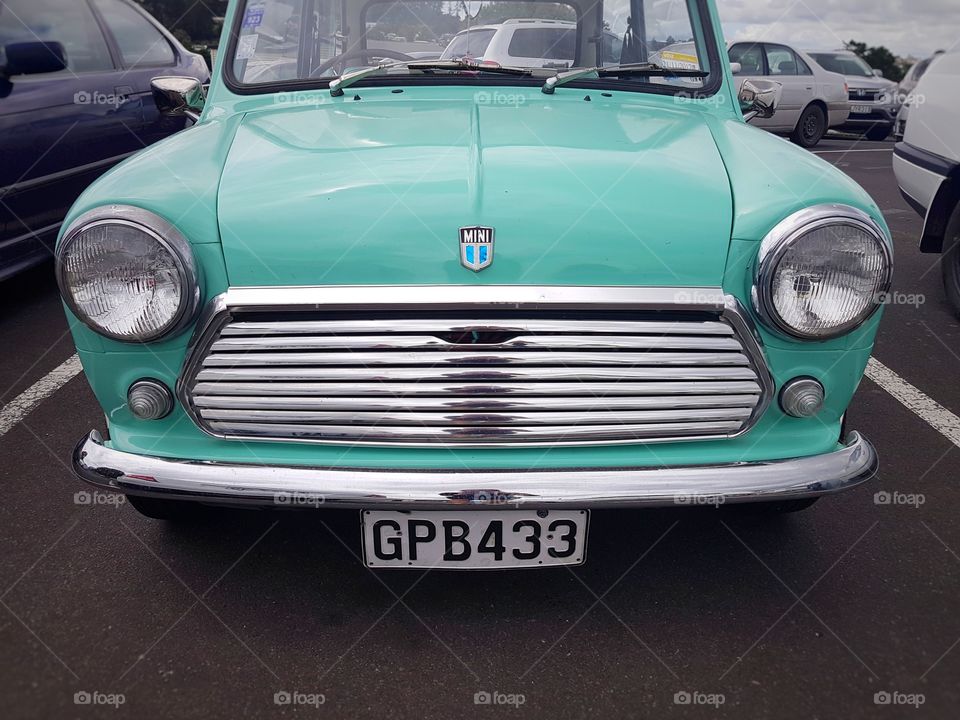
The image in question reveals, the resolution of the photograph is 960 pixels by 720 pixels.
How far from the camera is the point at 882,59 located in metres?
35.9

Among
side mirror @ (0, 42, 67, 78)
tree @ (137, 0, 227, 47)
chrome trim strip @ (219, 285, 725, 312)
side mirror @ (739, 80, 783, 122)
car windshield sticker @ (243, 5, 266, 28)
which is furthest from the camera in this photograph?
tree @ (137, 0, 227, 47)

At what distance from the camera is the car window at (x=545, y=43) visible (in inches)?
116

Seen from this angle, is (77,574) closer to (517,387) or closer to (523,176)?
(517,387)

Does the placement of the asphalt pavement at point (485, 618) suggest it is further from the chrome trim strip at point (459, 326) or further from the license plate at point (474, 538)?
the chrome trim strip at point (459, 326)

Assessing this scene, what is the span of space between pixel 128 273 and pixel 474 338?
2.58 ft

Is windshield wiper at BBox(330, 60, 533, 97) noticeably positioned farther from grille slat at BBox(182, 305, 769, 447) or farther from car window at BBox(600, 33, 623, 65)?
grille slat at BBox(182, 305, 769, 447)

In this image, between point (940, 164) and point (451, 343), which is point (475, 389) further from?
point (940, 164)

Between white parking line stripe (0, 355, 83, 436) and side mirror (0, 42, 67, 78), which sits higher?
side mirror (0, 42, 67, 78)

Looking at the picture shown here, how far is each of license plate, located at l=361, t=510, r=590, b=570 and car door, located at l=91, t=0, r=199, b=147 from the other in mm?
4084

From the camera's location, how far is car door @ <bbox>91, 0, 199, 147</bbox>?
5.18 m

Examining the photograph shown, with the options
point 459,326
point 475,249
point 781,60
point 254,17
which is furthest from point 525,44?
point 781,60
